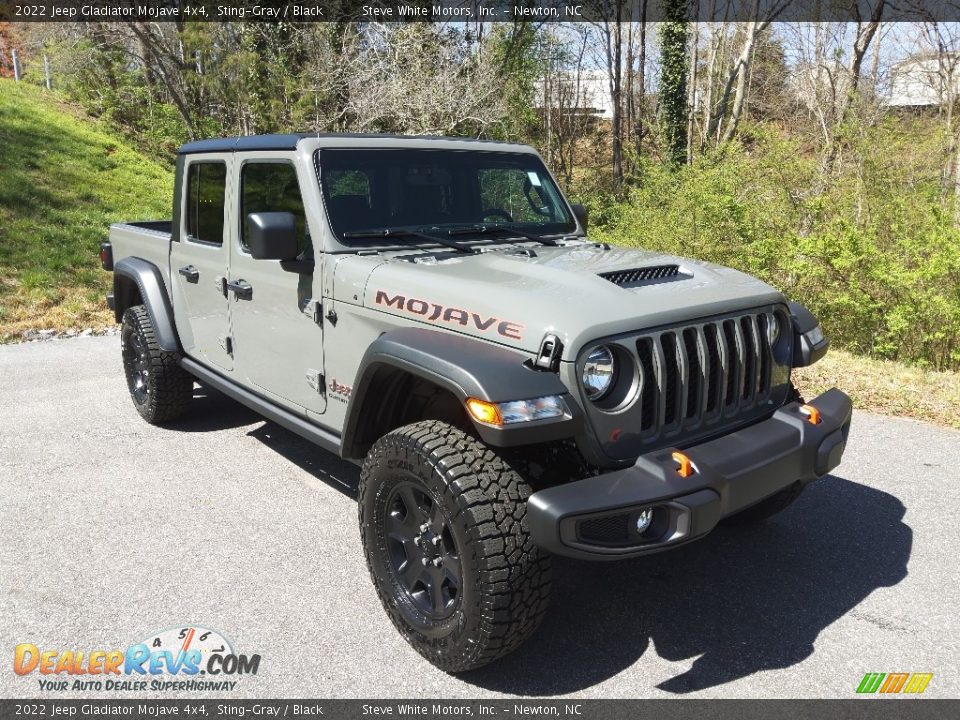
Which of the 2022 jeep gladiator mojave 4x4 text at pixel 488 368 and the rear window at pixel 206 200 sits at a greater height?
the rear window at pixel 206 200

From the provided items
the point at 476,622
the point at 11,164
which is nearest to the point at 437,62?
the point at 11,164

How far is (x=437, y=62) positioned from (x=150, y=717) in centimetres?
1730

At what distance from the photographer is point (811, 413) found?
3.11 m

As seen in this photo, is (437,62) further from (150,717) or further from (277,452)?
(150,717)

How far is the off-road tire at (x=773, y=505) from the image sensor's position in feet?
11.7

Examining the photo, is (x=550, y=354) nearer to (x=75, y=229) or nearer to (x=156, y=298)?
(x=156, y=298)

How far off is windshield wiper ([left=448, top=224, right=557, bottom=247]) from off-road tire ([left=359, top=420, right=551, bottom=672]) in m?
1.40

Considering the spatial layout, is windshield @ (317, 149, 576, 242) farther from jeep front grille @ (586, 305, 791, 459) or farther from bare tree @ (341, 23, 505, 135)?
bare tree @ (341, 23, 505, 135)

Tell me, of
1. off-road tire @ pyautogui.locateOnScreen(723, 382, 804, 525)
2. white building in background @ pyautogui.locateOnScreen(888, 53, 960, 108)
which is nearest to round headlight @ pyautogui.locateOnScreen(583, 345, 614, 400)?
off-road tire @ pyautogui.locateOnScreen(723, 382, 804, 525)

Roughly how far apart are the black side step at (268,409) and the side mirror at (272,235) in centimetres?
87

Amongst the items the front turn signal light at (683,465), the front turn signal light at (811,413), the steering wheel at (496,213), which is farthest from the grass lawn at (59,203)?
the front turn signal light at (811,413)

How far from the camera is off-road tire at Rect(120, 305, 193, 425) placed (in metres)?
5.33

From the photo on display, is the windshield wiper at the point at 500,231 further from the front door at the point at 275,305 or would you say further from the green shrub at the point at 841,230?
the green shrub at the point at 841,230

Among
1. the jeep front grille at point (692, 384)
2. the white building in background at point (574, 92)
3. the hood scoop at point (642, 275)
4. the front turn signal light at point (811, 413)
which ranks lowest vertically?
the front turn signal light at point (811, 413)
